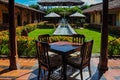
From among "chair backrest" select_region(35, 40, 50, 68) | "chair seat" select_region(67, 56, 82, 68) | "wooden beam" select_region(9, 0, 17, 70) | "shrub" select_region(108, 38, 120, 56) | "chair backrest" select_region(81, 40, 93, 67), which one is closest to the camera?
"chair backrest" select_region(35, 40, 50, 68)

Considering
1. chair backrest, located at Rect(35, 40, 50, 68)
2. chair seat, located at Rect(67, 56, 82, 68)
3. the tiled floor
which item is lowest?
the tiled floor

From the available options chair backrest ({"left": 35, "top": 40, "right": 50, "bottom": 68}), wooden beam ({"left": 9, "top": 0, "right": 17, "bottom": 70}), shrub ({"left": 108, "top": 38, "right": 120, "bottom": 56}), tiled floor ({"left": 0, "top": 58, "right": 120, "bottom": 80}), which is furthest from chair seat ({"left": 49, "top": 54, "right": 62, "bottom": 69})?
shrub ({"left": 108, "top": 38, "right": 120, "bottom": 56})

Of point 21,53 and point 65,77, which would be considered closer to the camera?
point 65,77

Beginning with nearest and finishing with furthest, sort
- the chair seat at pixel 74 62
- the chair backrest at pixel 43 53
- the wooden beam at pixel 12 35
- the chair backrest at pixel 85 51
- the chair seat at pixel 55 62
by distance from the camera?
Result: 1. the chair backrest at pixel 43 53
2. the chair backrest at pixel 85 51
3. the chair seat at pixel 55 62
4. the chair seat at pixel 74 62
5. the wooden beam at pixel 12 35

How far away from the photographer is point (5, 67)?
22.1 ft

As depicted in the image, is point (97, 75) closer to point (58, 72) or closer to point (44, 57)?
point (58, 72)

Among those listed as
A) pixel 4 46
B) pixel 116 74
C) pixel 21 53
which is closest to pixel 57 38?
pixel 21 53

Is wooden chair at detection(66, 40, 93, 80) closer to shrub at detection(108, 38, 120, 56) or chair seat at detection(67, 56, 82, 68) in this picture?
chair seat at detection(67, 56, 82, 68)

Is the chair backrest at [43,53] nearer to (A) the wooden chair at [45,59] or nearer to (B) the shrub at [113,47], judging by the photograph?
(A) the wooden chair at [45,59]

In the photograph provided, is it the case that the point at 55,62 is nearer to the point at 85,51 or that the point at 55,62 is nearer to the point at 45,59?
the point at 45,59

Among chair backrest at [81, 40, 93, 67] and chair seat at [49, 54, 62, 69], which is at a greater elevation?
chair backrest at [81, 40, 93, 67]

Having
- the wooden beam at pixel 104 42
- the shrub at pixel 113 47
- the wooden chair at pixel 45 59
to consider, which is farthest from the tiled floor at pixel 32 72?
the shrub at pixel 113 47

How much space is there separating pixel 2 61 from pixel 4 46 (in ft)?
4.06

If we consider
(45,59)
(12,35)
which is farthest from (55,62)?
(12,35)
